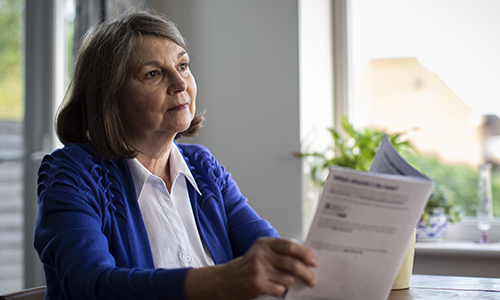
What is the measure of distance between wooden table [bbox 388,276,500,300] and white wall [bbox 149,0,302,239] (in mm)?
1216

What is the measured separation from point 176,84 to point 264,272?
0.71 meters

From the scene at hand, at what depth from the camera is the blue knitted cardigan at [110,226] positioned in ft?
2.66

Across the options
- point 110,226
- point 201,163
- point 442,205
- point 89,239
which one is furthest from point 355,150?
point 89,239

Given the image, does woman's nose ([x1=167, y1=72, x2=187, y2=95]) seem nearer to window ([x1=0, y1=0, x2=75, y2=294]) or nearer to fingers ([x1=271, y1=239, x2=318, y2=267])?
fingers ([x1=271, y1=239, x2=318, y2=267])

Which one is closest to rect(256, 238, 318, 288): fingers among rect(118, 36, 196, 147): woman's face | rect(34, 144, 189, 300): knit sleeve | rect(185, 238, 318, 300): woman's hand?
rect(185, 238, 318, 300): woman's hand

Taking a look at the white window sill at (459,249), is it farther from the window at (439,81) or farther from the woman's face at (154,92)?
the woman's face at (154,92)

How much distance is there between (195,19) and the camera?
2627mm

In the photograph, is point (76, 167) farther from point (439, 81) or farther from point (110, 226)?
point (439, 81)

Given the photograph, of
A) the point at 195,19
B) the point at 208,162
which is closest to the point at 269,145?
the point at 195,19

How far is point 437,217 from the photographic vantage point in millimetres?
2387

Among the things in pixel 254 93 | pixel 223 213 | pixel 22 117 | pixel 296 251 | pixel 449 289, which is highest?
pixel 254 93

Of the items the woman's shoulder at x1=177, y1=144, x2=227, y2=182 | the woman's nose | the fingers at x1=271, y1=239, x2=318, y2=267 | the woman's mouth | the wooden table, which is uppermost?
the woman's nose

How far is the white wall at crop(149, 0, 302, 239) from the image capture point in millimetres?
2416

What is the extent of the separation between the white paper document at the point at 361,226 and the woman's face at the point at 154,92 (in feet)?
2.26
